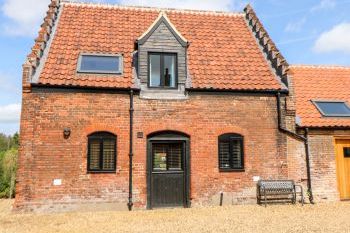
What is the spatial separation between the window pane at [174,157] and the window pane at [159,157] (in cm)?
19

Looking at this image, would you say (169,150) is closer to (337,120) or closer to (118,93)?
(118,93)

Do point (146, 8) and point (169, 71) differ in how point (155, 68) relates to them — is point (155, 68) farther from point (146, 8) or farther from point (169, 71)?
point (146, 8)

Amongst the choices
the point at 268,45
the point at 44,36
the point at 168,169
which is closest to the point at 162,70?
the point at 168,169

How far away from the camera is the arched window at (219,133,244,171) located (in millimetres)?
13445

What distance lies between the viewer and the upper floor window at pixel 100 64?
527 inches

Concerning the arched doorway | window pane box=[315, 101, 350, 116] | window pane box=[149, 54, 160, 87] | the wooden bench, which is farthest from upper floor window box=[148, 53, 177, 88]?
window pane box=[315, 101, 350, 116]

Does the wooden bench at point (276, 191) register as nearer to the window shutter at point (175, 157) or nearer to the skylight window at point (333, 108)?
the window shutter at point (175, 157)

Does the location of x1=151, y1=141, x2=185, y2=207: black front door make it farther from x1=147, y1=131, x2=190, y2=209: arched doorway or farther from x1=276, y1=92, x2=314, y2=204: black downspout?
x1=276, y1=92, x2=314, y2=204: black downspout

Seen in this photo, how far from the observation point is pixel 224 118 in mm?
13641

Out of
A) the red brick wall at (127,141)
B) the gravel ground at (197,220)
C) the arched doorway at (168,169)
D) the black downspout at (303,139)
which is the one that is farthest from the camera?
the black downspout at (303,139)

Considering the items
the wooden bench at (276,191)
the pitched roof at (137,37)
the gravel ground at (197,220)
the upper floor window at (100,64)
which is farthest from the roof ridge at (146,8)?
the gravel ground at (197,220)

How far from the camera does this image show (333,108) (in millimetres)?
15664

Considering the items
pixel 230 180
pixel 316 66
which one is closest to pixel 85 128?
pixel 230 180

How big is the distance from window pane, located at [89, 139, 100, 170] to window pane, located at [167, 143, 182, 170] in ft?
8.71
